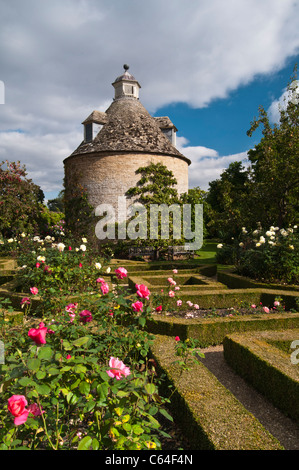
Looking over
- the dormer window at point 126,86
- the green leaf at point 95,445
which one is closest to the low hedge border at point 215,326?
the green leaf at point 95,445

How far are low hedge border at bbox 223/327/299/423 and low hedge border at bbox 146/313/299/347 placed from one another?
55cm

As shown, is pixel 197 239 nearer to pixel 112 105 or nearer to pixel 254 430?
pixel 112 105

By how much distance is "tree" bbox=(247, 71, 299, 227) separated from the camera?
445 inches

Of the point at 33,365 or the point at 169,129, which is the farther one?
the point at 169,129

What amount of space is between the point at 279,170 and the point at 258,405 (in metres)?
9.62

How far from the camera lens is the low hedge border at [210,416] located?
2.45 metres

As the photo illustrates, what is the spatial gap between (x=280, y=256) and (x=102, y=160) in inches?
487

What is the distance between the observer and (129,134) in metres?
18.8

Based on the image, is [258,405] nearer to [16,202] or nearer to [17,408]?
[17,408]

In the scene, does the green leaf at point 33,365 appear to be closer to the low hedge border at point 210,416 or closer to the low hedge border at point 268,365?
the low hedge border at point 210,416
